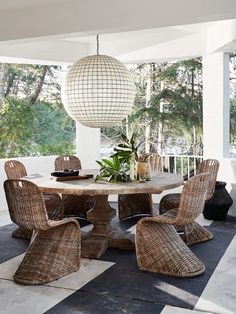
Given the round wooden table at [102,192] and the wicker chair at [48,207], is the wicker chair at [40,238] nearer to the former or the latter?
the round wooden table at [102,192]

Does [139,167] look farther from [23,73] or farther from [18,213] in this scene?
[23,73]

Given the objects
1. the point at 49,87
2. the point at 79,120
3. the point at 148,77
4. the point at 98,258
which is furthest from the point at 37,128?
the point at 98,258

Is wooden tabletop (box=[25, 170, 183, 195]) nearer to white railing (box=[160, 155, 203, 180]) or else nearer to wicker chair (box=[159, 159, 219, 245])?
wicker chair (box=[159, 159, 219, 245])

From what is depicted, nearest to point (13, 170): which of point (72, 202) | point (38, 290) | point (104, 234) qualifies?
point (72, 202)

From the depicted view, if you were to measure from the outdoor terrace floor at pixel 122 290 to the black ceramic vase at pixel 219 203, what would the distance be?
4.36ft

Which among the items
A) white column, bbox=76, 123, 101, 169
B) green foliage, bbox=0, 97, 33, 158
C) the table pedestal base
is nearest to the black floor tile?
the table pedestal base

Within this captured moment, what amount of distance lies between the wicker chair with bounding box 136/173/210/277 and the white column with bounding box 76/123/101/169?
332cm

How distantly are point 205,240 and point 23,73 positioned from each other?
5046 millimetres

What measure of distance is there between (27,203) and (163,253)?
124 centimetres

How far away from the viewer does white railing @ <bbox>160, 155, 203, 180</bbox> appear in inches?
269

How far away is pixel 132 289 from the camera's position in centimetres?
305

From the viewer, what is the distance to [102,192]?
11.5 ft

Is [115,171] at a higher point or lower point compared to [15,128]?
lower

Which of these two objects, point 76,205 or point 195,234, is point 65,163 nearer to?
point 76,205
